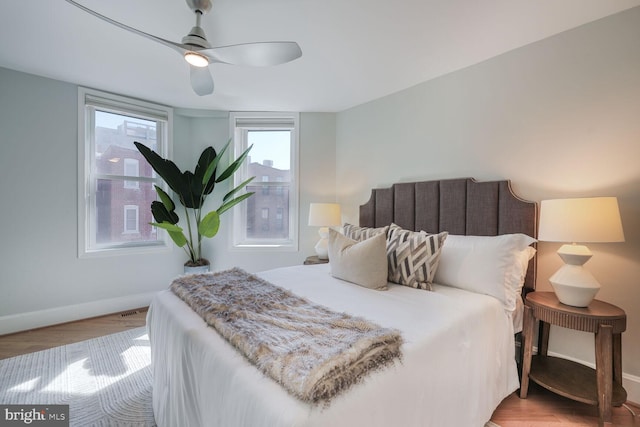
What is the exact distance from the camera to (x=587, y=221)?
5.01ft

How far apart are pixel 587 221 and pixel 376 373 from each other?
1511 millimetres

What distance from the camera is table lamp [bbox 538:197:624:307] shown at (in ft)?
4.95

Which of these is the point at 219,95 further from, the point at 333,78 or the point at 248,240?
the point at 248,240

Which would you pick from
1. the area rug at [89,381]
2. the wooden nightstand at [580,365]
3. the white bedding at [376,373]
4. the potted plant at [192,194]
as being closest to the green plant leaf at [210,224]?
the potted plant at [192,194]

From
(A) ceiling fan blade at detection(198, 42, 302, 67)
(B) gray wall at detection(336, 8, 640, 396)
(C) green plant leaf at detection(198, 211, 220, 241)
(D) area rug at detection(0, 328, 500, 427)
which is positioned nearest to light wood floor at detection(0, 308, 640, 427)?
(D) area rug at detection(0, 328, 500, 427)

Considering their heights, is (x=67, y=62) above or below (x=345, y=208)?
above

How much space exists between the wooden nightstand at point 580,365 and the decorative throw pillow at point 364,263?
3.07 feet

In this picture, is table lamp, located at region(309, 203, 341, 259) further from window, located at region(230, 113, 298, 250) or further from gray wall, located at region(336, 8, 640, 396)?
gray wall, located at region(336, 8, 640, 396)

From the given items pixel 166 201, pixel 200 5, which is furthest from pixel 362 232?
pixel 166 201

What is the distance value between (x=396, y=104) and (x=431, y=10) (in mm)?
1266

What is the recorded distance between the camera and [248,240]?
12.4 feet

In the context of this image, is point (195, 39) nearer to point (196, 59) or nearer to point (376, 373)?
point (196, 59)

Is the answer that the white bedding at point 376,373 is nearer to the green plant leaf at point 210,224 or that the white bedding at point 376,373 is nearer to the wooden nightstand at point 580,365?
the wooden nightstand at point 580,365

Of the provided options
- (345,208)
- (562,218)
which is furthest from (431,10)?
(345,208)
